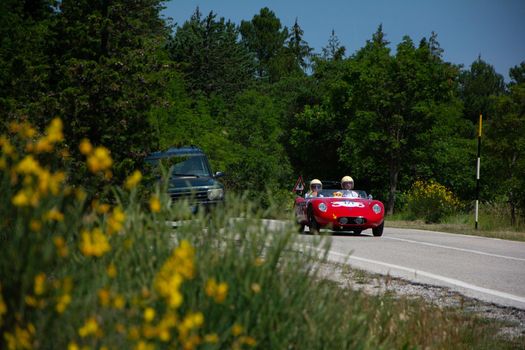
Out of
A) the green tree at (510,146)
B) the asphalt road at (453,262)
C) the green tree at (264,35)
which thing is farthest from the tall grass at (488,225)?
the green tree at (264,35)

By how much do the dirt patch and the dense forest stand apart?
303cm

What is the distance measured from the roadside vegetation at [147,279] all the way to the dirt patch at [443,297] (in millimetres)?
2087

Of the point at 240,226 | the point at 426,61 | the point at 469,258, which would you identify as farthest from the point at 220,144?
the point at 240,226

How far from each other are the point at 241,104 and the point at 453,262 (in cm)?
4598

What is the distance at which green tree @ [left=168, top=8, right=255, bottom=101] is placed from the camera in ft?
184

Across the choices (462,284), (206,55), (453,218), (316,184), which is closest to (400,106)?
(453,218)

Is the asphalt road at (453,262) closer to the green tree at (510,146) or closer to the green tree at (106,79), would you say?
the green tree at (106,79)

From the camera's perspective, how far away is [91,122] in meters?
10.5

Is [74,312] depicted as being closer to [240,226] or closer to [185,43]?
[240,226]

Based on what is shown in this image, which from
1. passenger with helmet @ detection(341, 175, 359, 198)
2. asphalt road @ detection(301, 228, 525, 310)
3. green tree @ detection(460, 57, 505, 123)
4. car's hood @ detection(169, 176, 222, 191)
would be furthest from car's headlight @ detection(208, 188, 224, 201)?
green tree @ detection(460, 57, 505, 123)

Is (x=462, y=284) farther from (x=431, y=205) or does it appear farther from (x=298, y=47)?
(x=298, y=47)

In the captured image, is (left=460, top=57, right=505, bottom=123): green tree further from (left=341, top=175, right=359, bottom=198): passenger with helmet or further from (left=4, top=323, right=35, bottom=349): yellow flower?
(left=4, top=323, right=35, bottom=349): yellow flower

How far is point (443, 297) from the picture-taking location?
26.3ft

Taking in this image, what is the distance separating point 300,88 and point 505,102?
29.0m
